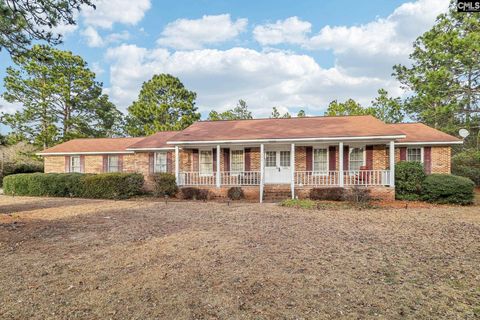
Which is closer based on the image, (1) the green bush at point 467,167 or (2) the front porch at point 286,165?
(2) the front porch at point 286,165

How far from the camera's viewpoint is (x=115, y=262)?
4637mm

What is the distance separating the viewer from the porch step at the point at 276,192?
13.8m

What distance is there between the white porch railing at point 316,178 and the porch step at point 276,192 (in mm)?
657

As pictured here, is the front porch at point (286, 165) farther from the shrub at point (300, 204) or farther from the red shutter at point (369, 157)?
the shrub at point (300, 204)

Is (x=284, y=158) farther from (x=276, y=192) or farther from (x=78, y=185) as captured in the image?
(x=78, y=185)

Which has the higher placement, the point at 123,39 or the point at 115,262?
the point at 123,39

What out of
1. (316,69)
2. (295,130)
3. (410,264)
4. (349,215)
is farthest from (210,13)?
(410,264)

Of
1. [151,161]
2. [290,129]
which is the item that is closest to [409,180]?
[290,129]

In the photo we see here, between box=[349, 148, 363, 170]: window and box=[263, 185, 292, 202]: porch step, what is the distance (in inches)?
146

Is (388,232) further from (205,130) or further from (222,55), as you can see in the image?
(222,55)

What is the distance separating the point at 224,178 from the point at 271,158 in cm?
284

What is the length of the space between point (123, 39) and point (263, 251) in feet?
60.6

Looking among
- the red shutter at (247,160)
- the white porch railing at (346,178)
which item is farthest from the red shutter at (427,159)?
the red shutter at (247,160)

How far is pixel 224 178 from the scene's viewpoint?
50.2 feet
